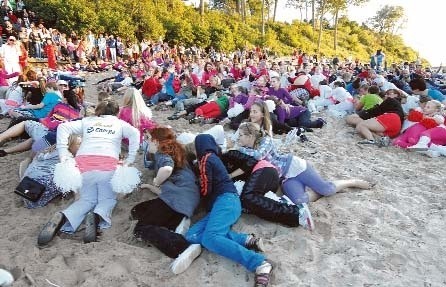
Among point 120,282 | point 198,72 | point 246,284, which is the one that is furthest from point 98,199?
point 198,72

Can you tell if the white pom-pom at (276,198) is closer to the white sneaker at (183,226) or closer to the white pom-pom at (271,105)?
the white sneaker at (183,226)

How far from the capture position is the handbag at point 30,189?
4.36 meters

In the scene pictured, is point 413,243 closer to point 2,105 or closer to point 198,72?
point 2,105

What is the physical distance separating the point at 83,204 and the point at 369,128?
540cm

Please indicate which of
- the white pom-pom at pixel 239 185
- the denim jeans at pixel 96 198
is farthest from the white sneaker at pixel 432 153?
the denim jeans at pixel 96 198

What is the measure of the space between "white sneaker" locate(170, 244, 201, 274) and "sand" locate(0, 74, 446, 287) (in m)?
0.06

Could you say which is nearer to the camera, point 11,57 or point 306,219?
point 306,219

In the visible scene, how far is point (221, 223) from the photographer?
142 inches

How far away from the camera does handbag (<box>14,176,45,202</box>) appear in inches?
171

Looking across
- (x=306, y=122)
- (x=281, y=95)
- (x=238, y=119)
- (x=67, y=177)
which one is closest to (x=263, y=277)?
(x=67, y=177)

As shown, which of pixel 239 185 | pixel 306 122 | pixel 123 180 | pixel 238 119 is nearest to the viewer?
pixel 123 180

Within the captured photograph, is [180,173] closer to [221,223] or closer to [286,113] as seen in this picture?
[221,223]

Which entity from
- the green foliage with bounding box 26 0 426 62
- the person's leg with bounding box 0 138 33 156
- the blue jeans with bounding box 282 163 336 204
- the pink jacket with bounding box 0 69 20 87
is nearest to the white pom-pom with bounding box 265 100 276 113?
the blue jeans with bounding box 282 163 336 204

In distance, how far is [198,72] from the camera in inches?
509
